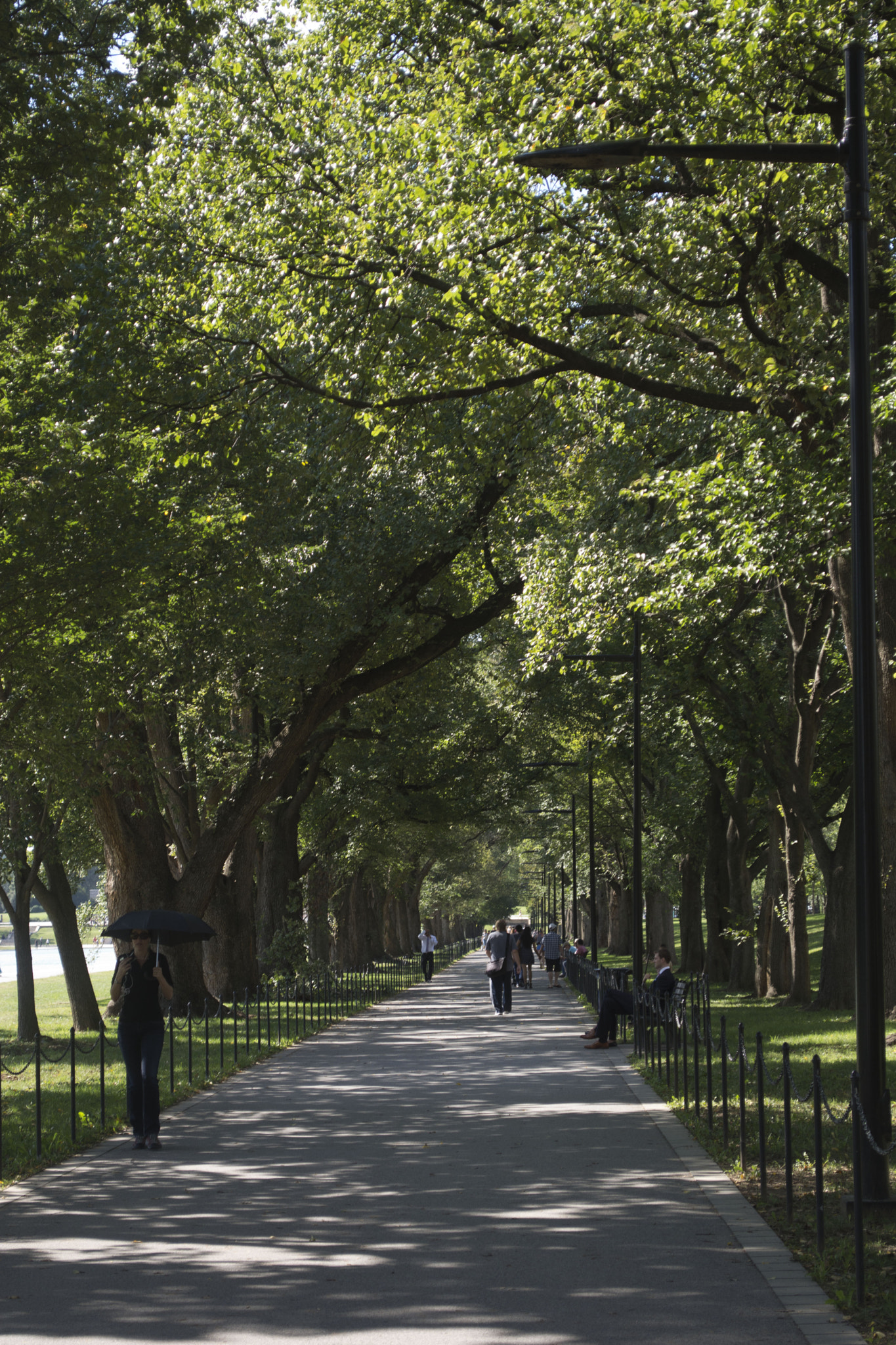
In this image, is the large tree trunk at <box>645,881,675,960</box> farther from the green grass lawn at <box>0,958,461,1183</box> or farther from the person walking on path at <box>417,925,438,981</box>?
the green grass lawn at <box>0,958,461,1183</box>

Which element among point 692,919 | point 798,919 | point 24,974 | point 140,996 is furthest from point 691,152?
point 692,919

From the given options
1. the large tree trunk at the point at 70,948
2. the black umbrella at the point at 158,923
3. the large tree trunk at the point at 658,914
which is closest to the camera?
the black umbrella at the point at 158,923

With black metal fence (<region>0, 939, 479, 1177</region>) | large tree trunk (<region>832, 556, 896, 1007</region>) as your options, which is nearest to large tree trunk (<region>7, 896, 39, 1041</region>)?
black metal fence (<region>0, 939, 479, 1177</region>)

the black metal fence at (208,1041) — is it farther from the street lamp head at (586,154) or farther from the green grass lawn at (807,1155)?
the street lamp head at (586,154)

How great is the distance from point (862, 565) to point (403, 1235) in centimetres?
475

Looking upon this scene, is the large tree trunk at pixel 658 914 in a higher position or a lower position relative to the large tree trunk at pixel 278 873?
lower

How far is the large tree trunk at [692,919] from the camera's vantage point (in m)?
41.4

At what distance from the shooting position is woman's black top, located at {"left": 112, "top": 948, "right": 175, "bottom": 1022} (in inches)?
436

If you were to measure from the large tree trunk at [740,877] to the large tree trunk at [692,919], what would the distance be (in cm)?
729

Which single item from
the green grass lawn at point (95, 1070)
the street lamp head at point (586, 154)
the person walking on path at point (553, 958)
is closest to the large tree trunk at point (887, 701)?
the street lamp head at point (586, 154)

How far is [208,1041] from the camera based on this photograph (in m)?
16.9

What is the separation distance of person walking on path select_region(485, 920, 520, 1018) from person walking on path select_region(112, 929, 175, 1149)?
612 inches

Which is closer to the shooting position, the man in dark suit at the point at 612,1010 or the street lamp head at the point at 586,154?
the street lamp head at the point at 586,154

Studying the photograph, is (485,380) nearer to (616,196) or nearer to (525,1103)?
(616,196)
